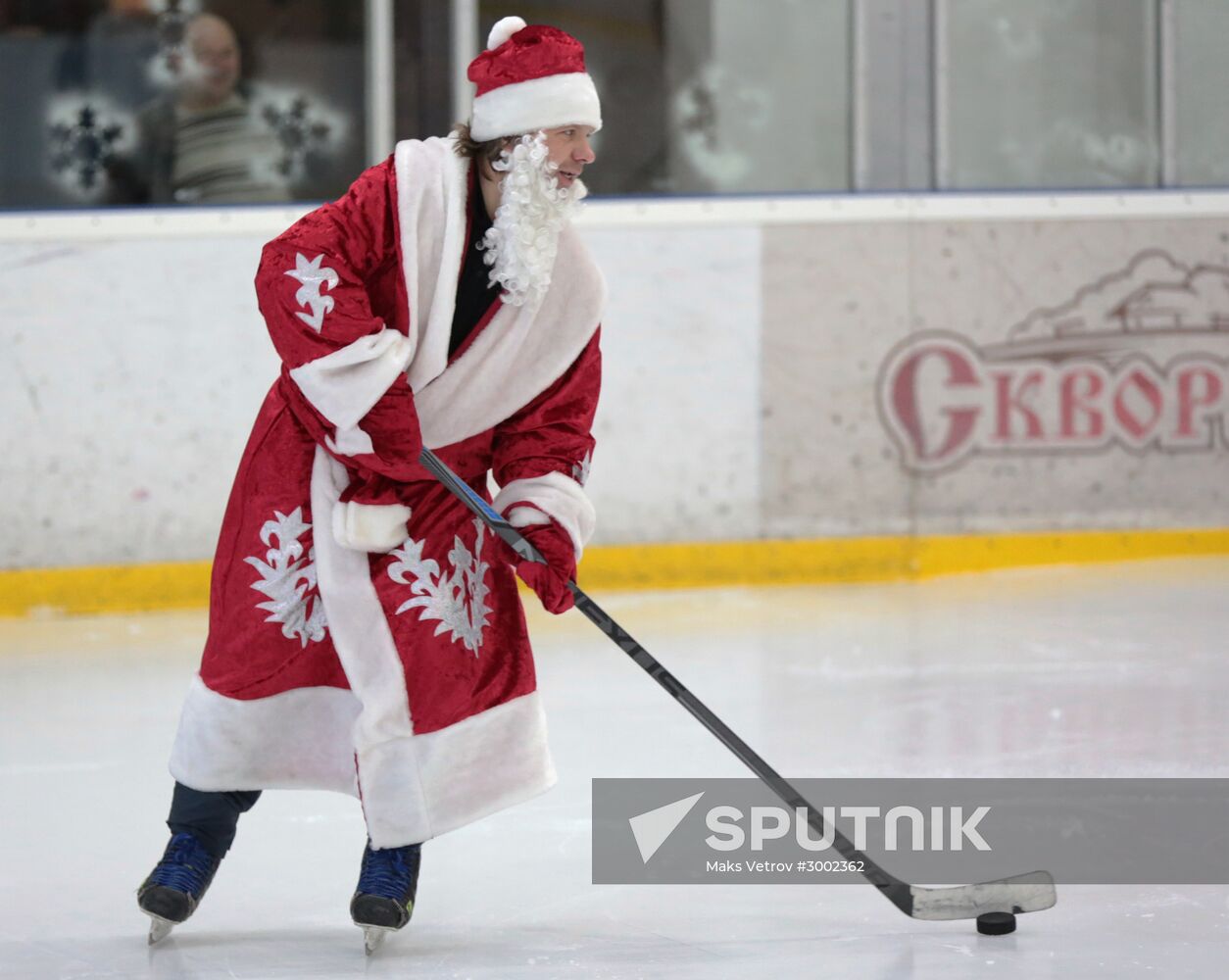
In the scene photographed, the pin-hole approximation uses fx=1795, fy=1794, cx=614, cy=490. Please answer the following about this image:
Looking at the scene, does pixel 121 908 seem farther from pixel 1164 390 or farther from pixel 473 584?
pixel 1164 390

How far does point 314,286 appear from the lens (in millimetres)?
1873

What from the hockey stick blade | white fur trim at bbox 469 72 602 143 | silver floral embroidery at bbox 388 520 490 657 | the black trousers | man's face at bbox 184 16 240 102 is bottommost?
the hockey stick blade

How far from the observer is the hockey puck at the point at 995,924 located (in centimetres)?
195

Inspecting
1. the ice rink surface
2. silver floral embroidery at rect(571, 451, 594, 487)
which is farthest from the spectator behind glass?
silver floral embroidery at rect(571, 451, 594, 487)

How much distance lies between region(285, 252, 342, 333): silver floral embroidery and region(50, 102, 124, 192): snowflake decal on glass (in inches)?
123

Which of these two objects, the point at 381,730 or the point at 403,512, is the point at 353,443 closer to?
the point at 403,512

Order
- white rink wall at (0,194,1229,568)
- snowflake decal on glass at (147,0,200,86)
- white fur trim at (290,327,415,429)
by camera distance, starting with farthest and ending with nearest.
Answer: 1. snowflake decal on glass at (147,0,200,86)
2. white rink wall at (0,194,1229,568)
3. white fur trim at (290,327,415,429)

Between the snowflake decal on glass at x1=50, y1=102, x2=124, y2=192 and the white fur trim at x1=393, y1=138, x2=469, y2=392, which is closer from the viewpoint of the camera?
the white fur trim at x1=393, y1=138, x2=469, y2=392

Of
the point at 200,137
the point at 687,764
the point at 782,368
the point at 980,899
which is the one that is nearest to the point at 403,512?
the point at 980,899

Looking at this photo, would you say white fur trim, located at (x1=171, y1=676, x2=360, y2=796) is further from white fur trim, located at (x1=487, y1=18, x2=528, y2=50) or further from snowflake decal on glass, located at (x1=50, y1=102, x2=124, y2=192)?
snowflake decal on glass, located at (x1=50, y1=102, x2=124, y2=192)

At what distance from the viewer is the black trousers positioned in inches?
79.2

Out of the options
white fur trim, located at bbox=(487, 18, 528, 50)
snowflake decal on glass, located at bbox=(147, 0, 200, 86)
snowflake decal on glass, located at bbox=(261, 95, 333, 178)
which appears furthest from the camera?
snowflake decal on glass, located at bbox=(261, 95, 333, 178)

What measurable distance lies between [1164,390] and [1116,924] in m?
3.25

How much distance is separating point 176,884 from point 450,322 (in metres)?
0.69
